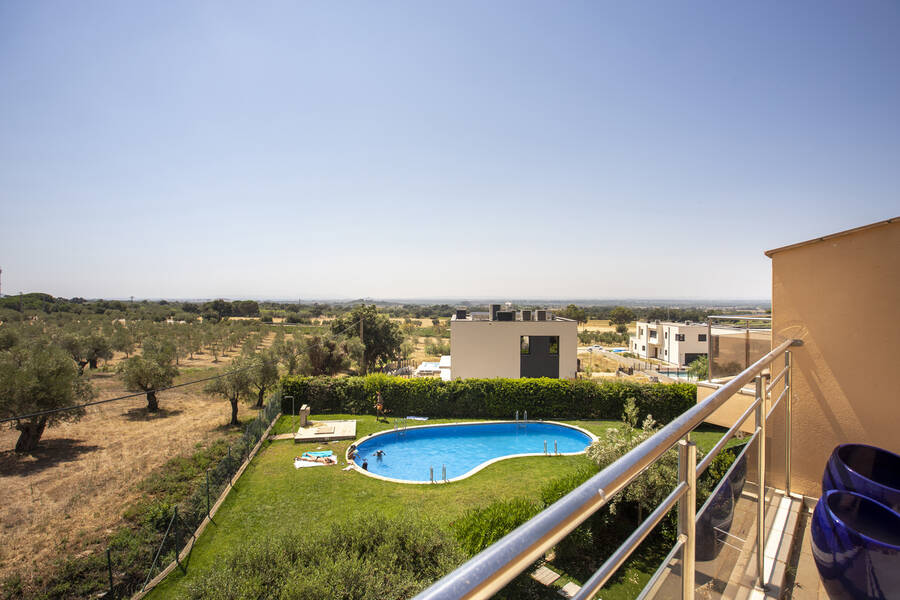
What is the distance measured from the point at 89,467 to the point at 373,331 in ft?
68.2

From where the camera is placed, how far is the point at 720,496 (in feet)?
5.09

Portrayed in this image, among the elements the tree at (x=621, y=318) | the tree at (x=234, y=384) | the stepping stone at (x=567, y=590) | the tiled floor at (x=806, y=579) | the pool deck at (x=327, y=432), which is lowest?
the pool deck at (x=327, y=432)

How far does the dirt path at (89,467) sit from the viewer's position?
11531 mm

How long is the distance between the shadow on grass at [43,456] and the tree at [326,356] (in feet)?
38.1

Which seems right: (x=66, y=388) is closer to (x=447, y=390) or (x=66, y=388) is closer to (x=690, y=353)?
(x=447, y=390)

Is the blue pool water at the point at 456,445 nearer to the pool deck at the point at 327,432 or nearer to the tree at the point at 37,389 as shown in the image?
the pool deck at the point at 327,432

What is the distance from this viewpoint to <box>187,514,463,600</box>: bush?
4707 mm

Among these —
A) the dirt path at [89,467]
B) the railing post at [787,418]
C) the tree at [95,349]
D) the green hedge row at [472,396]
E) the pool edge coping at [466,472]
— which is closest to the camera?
the railing post at [787,418]

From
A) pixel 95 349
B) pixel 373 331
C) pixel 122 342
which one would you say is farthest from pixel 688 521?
pixel 122 342

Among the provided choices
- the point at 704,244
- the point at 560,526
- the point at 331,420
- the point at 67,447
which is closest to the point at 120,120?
the point at 67,447

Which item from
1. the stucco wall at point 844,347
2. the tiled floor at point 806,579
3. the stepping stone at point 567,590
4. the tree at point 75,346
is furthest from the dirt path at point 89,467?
the stucco wall at point 844,347

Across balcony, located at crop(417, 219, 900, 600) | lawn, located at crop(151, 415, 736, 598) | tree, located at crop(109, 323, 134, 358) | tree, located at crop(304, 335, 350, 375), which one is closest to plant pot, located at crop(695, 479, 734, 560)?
balcony, located at crop(417, 219, 900, 600)

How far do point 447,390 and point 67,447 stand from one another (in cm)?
1779

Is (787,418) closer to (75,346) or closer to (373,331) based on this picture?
(373,331)
